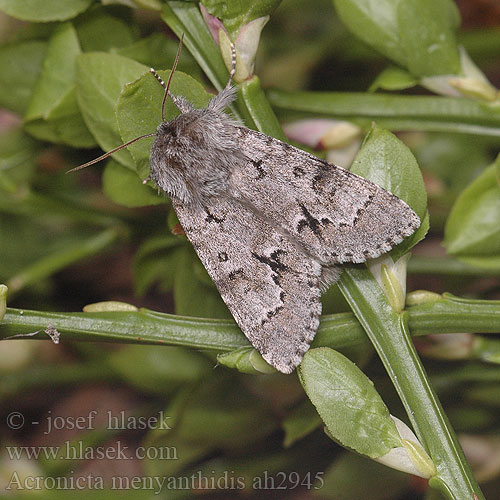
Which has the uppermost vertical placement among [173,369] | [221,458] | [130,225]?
[130,225]

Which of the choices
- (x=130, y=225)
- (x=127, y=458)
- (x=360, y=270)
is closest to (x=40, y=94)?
(x=130, y=225)

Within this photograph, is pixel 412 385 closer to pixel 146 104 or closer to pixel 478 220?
pixel 478 220

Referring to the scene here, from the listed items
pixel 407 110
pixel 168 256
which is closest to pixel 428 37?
pixel 407 110

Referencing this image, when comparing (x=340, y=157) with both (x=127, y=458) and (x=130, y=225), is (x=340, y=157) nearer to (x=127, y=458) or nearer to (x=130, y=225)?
(x=130, y=225)

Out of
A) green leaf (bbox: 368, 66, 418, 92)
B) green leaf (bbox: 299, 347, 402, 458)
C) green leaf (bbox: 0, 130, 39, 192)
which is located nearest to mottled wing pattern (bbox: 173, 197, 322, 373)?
green leaf (bbox: 299, 347, 402, 458)

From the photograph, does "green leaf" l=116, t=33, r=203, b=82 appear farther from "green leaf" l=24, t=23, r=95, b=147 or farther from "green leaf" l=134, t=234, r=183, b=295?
"green leaf" l=134, t=234, r=183, b=295
